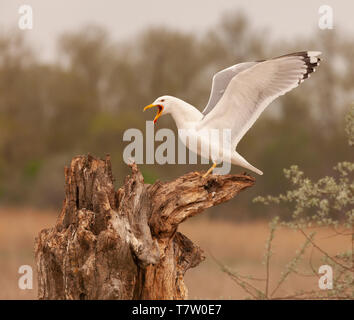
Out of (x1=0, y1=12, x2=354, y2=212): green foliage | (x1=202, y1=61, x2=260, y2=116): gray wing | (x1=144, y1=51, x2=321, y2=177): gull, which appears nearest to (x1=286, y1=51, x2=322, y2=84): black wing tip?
(x1=144, y1=51, x2=321, y2=177): gull

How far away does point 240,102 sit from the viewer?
13.0 ft

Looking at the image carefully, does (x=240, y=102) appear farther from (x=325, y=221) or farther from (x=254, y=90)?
(x=325, y=221)

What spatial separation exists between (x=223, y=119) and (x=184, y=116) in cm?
28

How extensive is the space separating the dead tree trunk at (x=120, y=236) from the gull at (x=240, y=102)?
11.9 inches

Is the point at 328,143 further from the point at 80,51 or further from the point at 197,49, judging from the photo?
the point at 80,51

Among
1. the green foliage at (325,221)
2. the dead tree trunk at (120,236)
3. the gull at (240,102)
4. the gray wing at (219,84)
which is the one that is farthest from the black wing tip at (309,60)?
the dead tree trunk at (120,236)

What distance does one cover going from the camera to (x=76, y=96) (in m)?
13.9

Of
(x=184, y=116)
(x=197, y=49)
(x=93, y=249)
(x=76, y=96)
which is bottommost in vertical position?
(x=93, y=249)

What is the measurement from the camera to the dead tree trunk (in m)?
3.17

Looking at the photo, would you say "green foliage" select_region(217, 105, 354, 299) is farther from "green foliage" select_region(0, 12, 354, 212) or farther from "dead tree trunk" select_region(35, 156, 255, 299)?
"green foliage" select_region(0, 12, 354, 212)

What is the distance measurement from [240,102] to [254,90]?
0.11 m

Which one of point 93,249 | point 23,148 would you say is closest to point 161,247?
point 93,249

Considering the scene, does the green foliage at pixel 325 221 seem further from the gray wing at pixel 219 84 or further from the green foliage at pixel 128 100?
the green foliage at pixel 128 100

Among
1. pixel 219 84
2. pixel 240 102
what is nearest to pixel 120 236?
pixel 240 102
